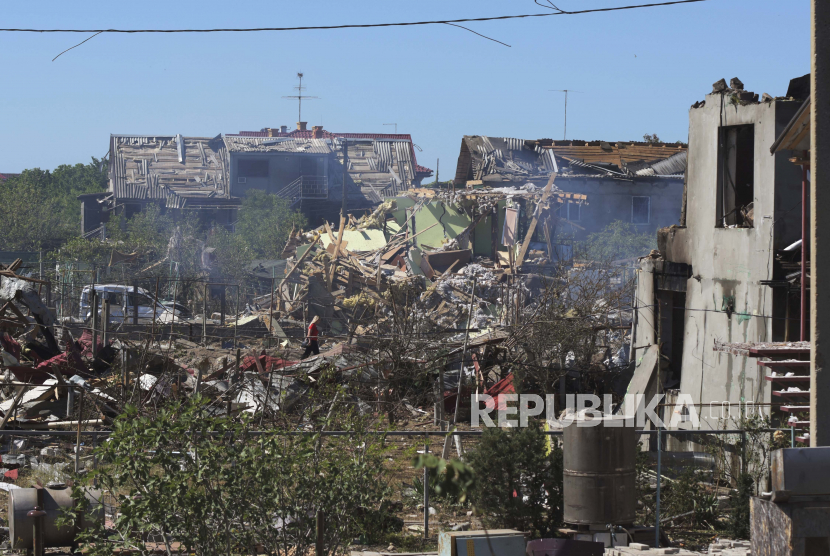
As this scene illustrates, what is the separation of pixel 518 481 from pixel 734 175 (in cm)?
622

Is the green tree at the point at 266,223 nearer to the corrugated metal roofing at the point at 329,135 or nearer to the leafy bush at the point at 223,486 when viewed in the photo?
the corrugated metal roofing at the point at 329,135

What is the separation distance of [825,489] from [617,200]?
92.5ft

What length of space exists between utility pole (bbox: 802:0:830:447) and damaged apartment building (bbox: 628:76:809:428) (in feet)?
11.3

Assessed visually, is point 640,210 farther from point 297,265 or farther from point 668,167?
point 297,265

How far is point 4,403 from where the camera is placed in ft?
42.3

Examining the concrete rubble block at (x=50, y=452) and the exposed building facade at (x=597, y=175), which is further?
the exposed building facade at (x=597, y=175)

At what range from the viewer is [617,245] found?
26375mm

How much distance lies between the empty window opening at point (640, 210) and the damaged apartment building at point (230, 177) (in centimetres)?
1696

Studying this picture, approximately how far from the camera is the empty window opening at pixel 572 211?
30562 millimetres

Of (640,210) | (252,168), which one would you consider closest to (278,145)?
(252,168)

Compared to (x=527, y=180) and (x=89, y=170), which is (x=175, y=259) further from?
(x=89, y=170)

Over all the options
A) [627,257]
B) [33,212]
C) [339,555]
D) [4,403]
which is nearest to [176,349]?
[4,403]

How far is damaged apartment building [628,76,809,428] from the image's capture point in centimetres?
1060

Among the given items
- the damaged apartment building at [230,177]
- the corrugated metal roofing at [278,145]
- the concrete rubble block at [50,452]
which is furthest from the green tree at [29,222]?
the concrete rubble block at [50,452]
